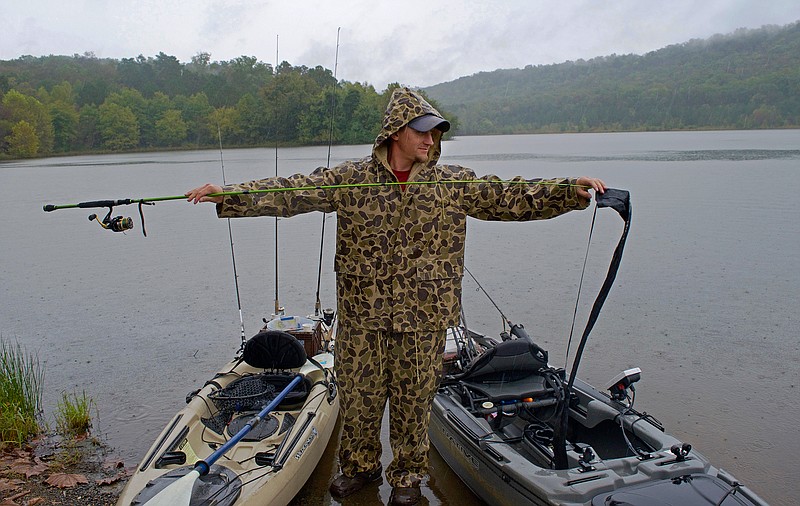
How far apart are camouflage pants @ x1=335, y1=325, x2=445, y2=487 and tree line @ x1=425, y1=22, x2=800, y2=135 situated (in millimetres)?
→ 67794

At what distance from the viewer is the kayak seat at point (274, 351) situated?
14.7 ft

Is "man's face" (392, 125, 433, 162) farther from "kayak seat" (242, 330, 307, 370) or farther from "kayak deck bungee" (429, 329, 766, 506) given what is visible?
"kayak seat" (242, 330, 307, 370)

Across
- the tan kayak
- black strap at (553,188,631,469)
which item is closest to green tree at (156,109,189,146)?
the tan kayak

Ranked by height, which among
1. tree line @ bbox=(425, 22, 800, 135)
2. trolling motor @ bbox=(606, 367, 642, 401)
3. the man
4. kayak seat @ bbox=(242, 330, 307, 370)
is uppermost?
tree line @ bbox=(425, 22, 800, 135)

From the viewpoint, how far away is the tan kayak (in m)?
3.24

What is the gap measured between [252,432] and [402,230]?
165 centimetres

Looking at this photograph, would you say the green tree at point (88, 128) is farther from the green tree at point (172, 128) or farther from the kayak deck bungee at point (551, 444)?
the kayak deck bungee at point (551, 444)

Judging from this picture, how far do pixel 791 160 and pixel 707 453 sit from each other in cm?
2467

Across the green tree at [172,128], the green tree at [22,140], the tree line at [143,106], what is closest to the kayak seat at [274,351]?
the tree line at [143,106]

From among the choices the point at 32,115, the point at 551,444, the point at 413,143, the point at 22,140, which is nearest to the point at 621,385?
the point at 551,444

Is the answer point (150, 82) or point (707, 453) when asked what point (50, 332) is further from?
point (150, 82)

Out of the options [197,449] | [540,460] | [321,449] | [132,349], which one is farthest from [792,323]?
[132,349]

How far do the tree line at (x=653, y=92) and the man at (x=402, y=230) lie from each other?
222ft

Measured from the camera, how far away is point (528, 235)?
13.2 meters
